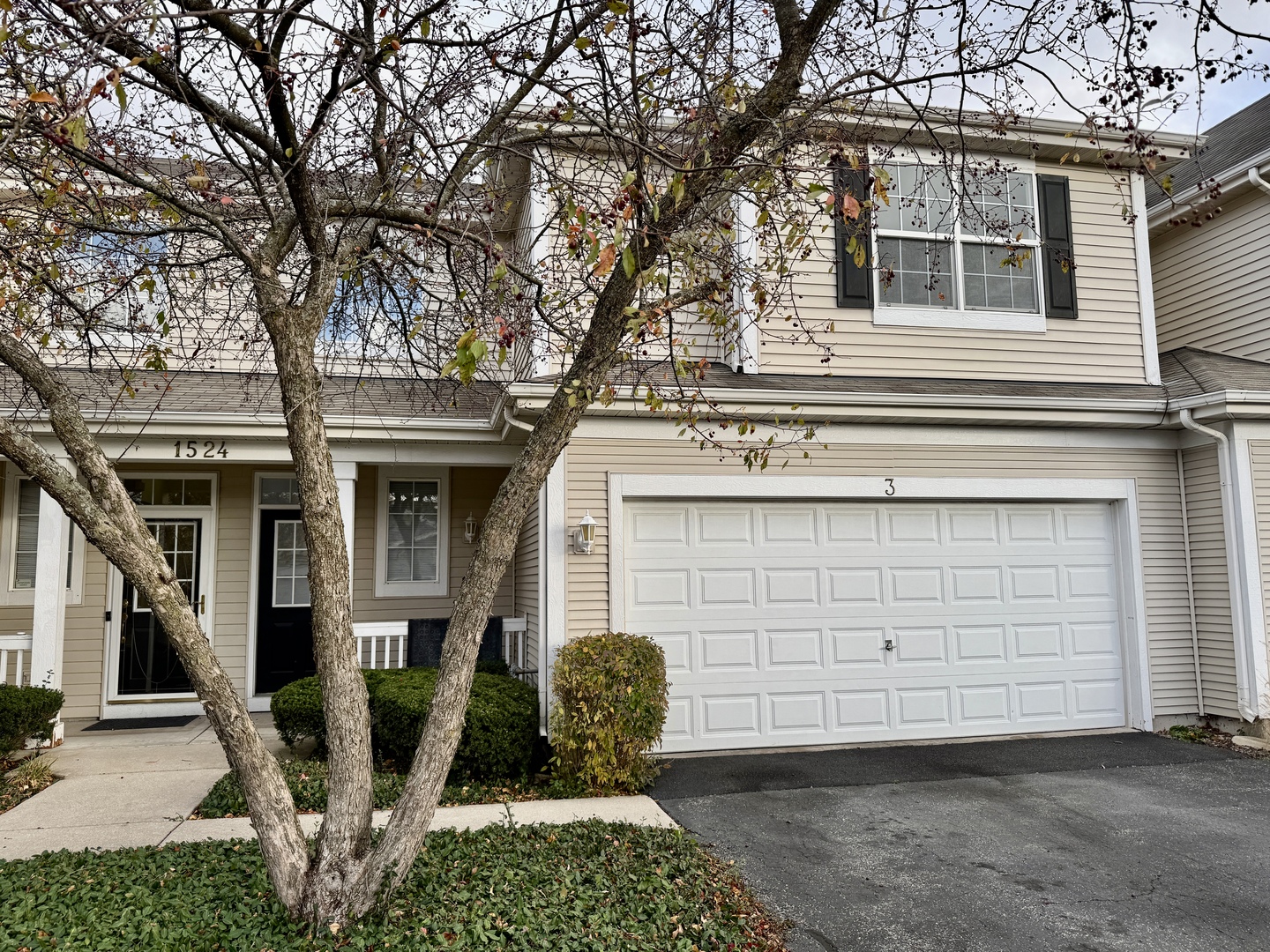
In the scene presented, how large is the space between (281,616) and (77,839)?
13.7 feet

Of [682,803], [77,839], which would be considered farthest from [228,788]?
[682,803]

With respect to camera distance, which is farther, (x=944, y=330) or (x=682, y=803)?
(x=944, y=330)

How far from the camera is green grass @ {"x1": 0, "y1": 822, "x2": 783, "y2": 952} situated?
3.46 metres

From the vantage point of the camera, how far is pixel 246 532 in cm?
899

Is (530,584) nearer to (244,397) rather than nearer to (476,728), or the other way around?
(476,728)

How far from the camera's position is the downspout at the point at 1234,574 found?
7270 millimetres

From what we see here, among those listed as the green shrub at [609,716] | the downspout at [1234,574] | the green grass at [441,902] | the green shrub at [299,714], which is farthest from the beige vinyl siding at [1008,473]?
the green grass at [441,902]

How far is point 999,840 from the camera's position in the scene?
5.00 metres

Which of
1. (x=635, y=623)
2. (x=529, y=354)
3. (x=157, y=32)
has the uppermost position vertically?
(x=157, y=32)

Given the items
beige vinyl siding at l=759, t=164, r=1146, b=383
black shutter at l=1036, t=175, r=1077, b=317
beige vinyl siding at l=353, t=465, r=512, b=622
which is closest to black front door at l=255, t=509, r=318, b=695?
beige vinyl siding at l=353, t=465, r=512, b=622

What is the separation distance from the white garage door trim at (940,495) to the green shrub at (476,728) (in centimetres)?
109

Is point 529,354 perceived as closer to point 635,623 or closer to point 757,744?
point 635,623

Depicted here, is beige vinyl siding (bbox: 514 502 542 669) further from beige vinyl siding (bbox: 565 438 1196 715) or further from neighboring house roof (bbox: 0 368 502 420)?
neighboring house roof (bbox: 0 368 502 420)

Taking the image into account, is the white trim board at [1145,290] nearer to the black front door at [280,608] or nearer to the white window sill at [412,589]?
the white window sill at [412,589]
